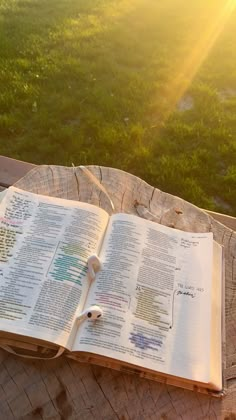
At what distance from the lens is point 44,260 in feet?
4.66

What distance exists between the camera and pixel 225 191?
3203mm

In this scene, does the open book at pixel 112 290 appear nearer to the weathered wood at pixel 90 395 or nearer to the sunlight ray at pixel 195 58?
the weathered wood at pixel 90 395

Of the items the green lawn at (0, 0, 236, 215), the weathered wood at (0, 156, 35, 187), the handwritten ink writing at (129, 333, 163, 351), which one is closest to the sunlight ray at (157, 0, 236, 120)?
the green lawn at (0, 0, 236, 215)

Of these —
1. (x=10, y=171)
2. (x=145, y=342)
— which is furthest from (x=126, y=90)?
(x=145, y=342)

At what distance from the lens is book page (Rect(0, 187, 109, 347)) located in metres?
1.26

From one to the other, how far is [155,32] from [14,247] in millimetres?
4424

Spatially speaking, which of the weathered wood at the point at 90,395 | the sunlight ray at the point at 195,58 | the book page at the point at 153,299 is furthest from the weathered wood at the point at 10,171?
the sunlight ray at the point at 195,58

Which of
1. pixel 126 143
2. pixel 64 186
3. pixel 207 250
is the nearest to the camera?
pixel 207 250

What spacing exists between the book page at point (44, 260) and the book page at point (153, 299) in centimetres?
5

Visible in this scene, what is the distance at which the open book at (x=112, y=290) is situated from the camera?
1238 mm

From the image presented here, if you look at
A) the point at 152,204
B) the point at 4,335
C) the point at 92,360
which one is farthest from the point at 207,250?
the point at 4,335

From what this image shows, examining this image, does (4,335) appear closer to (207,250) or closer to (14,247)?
(14,247)

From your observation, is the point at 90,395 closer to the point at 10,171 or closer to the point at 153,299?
the point at 153,299

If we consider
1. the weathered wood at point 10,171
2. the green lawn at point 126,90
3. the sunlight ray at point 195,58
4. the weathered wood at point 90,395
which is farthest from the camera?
the sunlight ray at point 195,58
